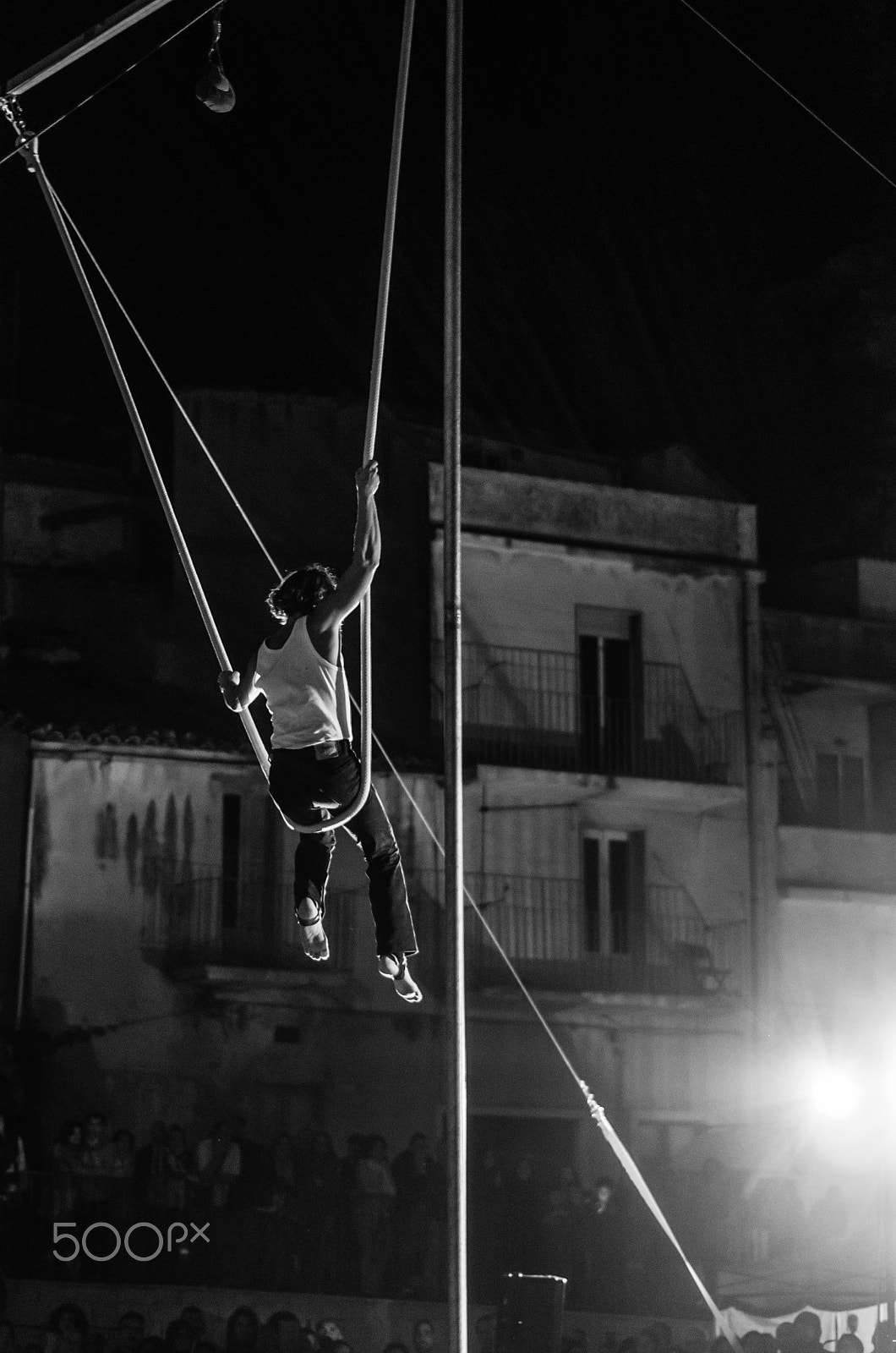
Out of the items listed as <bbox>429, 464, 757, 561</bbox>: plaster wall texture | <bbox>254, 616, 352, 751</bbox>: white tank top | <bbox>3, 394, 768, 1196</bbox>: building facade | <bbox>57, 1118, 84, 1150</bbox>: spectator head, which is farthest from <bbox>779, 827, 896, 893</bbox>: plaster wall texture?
<bbox>254, 616, 352, 751</bbox>: white tank top

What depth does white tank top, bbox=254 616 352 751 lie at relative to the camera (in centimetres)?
1054

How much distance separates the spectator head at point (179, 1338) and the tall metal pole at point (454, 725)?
622 centimetres

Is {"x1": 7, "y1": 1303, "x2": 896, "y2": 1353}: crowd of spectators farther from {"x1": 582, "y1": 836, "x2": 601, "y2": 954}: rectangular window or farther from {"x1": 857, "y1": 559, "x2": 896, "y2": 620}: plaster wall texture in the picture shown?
{"x1": 857, "y1": 559, "x2": 896, "y2": 620}: plaster wall texture

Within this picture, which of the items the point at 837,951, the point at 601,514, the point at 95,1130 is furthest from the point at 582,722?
the point at 95,1130

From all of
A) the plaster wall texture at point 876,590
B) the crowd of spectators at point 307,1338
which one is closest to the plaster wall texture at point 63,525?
the plaster wall texture at point 876,590

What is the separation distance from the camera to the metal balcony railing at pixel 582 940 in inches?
998

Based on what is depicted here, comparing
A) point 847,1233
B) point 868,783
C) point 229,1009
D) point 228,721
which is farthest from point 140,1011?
point 868,783

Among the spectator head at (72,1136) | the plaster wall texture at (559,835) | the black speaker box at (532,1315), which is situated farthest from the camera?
the plaster wall texture at (559,835)

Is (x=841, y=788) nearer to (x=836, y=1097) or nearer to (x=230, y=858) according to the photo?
(x=836, y=1097)

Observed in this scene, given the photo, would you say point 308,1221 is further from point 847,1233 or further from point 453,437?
point 453,437

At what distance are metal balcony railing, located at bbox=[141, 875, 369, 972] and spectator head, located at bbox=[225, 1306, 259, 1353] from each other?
272 inches

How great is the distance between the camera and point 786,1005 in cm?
2750

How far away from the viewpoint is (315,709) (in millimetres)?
10570

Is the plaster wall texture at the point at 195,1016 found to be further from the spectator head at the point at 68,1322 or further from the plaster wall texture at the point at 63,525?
the spectator head at the point at 68,1322
